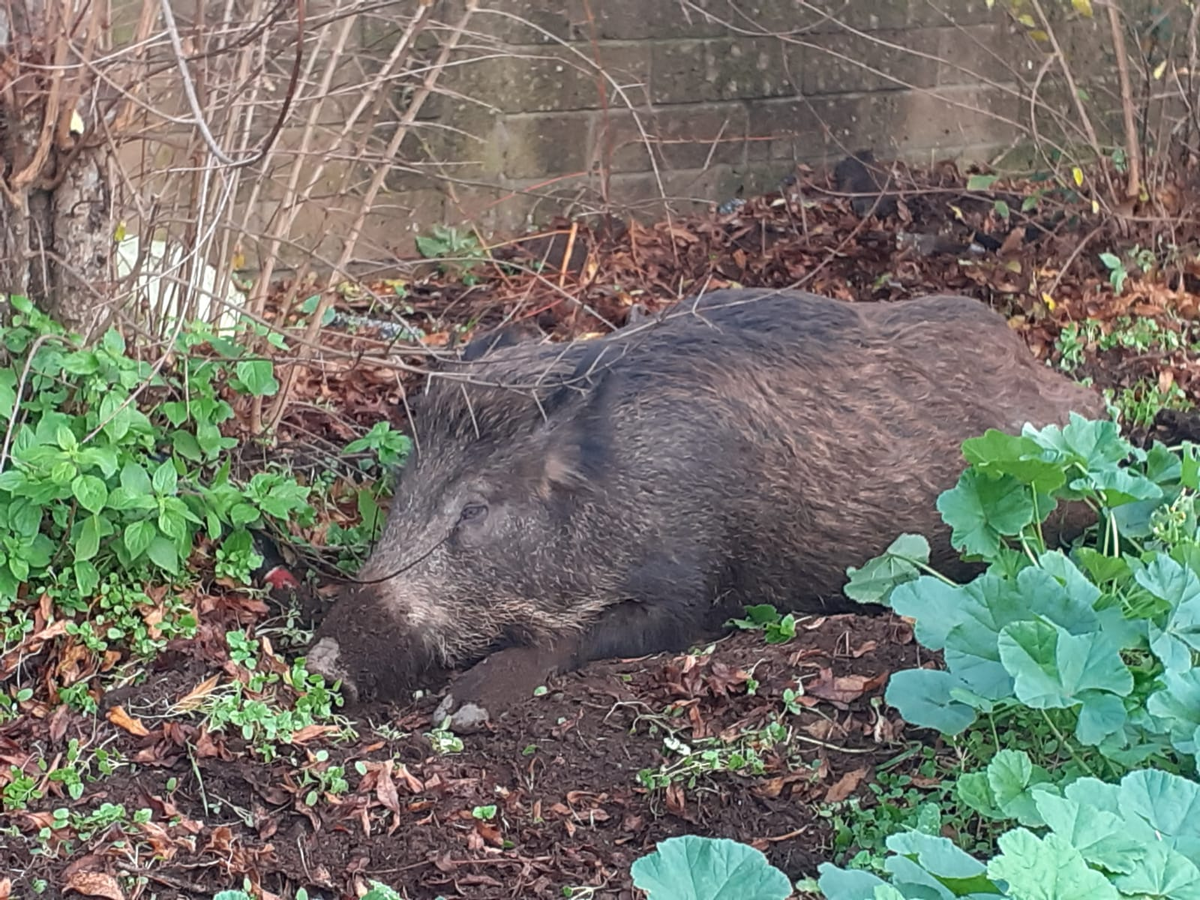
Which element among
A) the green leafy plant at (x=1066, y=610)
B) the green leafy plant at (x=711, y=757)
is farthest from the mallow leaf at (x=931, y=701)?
the green leafy plant at (x=711, y=757)

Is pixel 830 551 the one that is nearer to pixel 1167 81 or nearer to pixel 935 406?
pixel 935 406

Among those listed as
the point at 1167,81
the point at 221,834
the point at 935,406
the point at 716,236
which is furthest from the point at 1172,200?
the point at 221,834

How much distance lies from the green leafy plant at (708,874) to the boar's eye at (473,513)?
85.7 inches

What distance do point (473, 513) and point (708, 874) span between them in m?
2.23

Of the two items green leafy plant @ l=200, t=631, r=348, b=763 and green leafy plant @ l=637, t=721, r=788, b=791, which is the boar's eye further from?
green leafy plant @ l=637, t=721, r=788, b=791

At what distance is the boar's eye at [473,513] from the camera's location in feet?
14.4

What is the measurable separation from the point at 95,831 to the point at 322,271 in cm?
394

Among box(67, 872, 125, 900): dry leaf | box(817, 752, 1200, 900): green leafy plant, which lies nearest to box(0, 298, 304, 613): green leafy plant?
box(67, 872, 125, 900): dry leaf

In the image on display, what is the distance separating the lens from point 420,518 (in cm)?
438

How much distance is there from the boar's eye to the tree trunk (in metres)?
1.16

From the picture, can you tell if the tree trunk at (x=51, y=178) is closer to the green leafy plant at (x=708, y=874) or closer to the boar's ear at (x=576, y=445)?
the boar's ear at (x=576, y=445)

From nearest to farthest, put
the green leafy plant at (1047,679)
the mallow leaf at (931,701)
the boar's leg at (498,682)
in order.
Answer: the green leafy plant at (1047,679) → the mallow leaf at (931,701) → the boar's leg at (498,682)

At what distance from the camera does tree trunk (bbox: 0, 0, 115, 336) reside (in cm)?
377

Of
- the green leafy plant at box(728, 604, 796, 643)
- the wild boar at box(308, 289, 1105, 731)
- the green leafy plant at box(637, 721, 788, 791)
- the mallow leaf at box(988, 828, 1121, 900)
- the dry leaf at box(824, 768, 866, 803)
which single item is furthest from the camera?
the wild boar at box(308, 289, 1105, 731)
